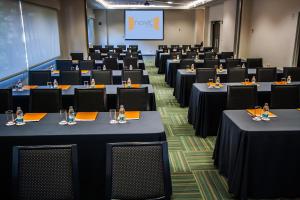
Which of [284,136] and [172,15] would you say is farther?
[172,15]

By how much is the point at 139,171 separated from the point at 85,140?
0.96 m

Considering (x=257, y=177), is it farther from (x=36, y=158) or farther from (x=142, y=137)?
(x=36, y=158)

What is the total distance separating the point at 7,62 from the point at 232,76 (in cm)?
466

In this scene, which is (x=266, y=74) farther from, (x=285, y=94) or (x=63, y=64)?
(x=63, y=64)

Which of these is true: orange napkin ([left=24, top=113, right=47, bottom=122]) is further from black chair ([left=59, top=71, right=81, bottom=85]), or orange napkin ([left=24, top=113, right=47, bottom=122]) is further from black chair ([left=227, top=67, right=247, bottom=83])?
black chair ([left=227, top=67, right=247, bottom=83])

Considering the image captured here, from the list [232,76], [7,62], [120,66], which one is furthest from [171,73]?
[7,62]

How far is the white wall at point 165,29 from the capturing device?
19531 mm

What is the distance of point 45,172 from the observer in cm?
203

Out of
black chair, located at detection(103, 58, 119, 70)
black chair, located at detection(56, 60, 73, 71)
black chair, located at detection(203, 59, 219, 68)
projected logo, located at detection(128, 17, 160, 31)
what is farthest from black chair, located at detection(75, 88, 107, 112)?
projected logo, located at detection(128, 17, 160, 31)

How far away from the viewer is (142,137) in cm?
285

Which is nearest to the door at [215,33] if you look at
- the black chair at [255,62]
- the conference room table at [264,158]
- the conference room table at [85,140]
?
the black chair at [255,62]

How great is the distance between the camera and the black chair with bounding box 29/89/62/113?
411 centimetres

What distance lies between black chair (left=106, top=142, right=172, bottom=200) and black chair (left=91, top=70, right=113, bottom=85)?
3730mm

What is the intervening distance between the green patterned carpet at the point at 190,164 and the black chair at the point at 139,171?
4.30 feet
